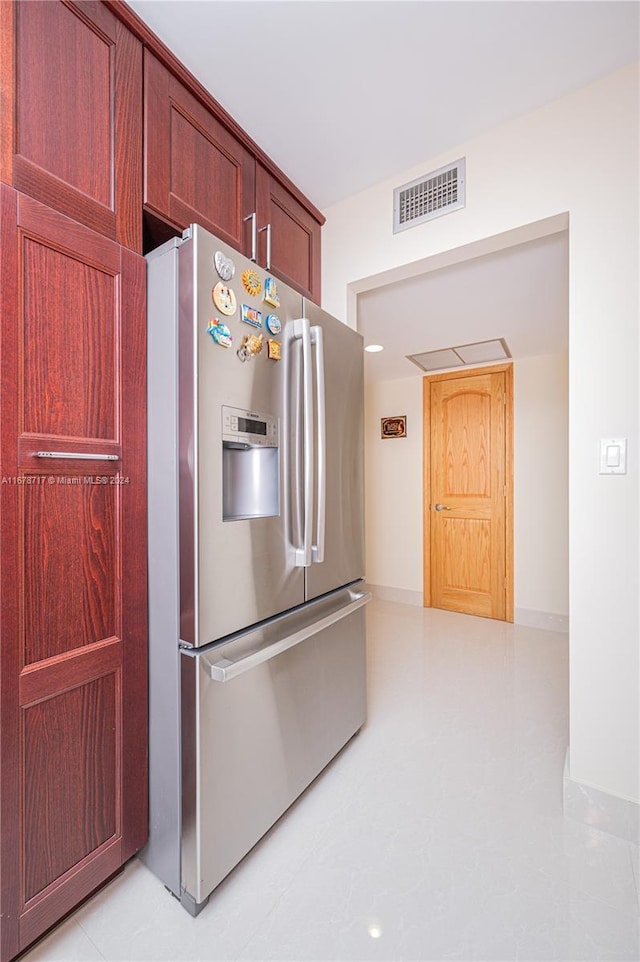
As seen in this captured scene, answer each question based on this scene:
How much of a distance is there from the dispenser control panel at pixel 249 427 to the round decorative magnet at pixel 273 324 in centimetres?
28

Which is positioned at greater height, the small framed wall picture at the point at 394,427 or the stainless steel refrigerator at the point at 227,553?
the small framed wall picture at the point at 394,427

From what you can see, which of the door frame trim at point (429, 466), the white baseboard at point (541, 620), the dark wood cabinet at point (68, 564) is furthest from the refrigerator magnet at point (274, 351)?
the white baseboard at point (541, 620)

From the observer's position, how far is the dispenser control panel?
49.9 inches

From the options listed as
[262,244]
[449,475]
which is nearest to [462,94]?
[262,244]

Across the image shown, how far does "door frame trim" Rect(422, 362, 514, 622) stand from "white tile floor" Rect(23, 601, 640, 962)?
1904mm

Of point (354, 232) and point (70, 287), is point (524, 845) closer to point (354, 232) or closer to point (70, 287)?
point (70, 287)

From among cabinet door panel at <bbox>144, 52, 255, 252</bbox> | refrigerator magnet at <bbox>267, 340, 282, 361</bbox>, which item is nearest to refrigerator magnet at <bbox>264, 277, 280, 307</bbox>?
refrigerator magnet at <bbox>267, 340, 282, 361</bbox>

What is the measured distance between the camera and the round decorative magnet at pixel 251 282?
134cm

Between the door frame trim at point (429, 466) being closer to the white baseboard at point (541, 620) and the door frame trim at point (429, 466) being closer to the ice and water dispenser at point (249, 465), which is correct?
the white baseboard at point (541, 620)

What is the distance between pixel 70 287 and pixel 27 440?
414 millimetres

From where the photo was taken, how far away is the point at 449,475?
423cm

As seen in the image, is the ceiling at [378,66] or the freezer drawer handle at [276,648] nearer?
the freezer drawer handle at [276,648]

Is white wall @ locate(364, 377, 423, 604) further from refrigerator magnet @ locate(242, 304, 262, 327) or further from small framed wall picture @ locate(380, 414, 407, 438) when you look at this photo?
refrigerator magnet @ locate(242, 304, 262, 327)

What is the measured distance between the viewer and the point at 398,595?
14.8 feet
